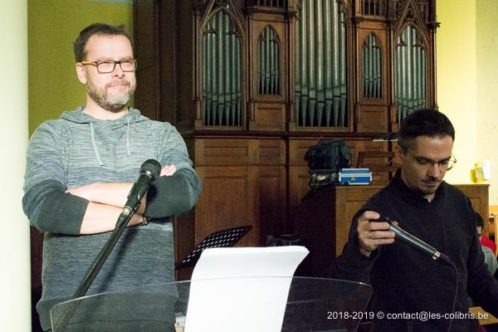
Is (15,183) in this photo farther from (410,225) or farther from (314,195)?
(314,195)

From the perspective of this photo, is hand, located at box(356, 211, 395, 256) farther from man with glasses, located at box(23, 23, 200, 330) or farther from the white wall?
the white wall

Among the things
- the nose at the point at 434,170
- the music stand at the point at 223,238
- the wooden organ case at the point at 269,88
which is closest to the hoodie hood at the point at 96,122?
the nose at the point at 434,170

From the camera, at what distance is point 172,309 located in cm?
102

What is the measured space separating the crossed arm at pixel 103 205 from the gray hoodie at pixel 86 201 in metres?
0.02

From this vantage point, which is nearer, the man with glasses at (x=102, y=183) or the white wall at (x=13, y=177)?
the man with glasses at (x=102, y=183)

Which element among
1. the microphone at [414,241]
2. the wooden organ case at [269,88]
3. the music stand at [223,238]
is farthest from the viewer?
the wooden organ case at [269,88]

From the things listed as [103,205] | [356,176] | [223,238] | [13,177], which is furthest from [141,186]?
[356,176]

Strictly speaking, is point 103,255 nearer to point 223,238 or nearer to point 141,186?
point 141,186

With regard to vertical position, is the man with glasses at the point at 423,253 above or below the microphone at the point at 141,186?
below

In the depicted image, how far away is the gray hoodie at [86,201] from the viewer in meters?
1.68

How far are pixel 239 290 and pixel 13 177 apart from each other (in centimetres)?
142

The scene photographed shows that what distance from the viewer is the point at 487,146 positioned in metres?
6.60

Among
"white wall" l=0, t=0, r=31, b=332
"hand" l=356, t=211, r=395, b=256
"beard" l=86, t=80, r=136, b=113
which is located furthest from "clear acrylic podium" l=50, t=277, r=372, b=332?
"white wall" l=0, t=0, r=31, b=332

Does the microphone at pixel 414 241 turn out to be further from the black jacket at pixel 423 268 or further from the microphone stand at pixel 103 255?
the microphone stand at pixel 103 255
